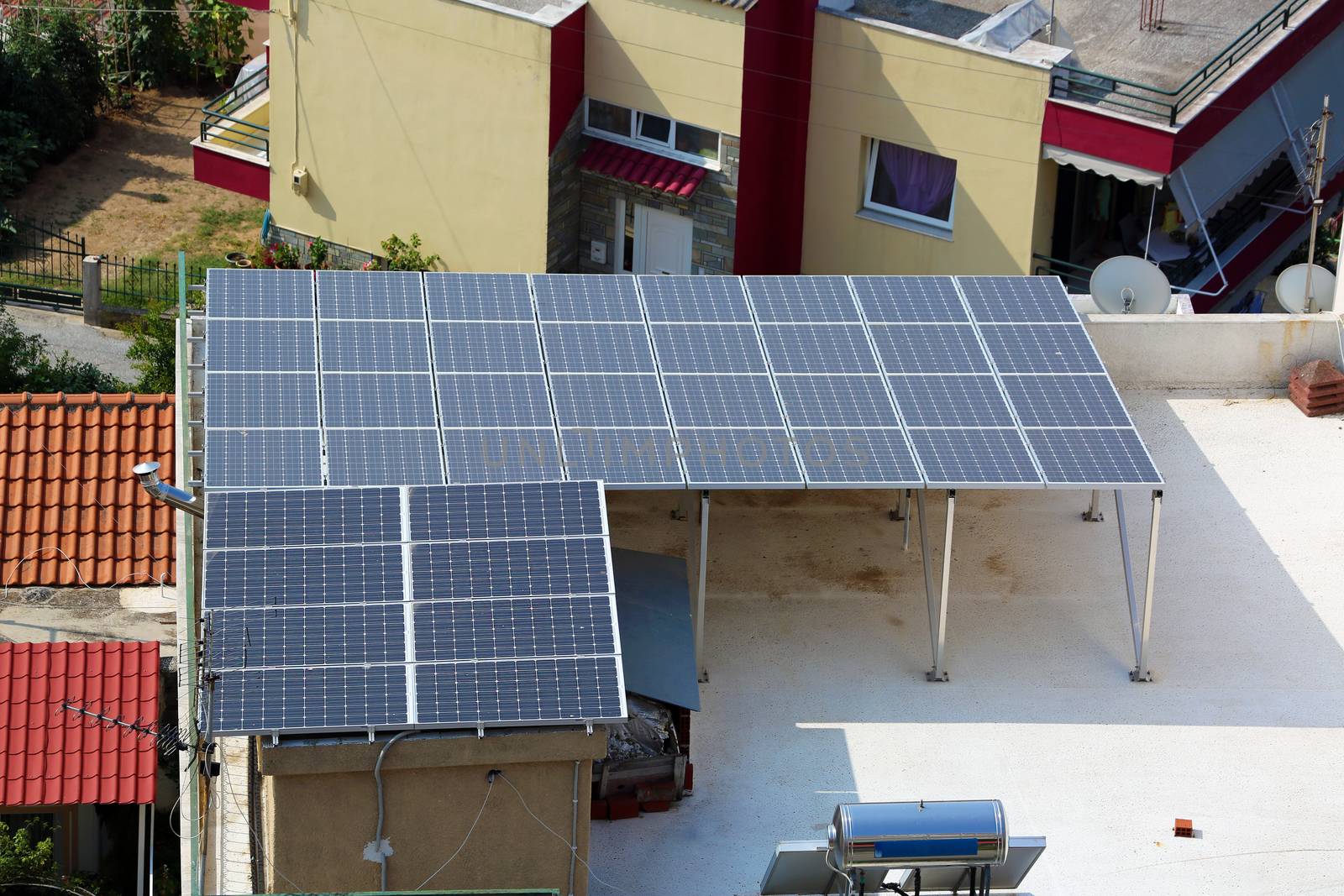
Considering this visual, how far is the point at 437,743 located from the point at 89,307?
29.6 meters

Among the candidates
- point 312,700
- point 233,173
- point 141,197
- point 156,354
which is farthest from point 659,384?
point 141,197

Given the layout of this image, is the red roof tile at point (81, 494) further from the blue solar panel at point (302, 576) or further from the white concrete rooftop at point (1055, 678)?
the blue solar panel at point (302, 576)

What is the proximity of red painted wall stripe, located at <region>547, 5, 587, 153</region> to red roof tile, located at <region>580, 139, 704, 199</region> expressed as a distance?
81 centimetres

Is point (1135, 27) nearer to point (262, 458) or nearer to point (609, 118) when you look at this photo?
point (609, 118)

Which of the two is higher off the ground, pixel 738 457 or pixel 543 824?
pixel 738 457

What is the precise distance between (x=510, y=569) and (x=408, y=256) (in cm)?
2218

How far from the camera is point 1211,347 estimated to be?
26641mm

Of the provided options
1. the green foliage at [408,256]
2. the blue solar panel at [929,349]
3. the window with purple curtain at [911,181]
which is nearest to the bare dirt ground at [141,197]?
the green foliage at [408,256]

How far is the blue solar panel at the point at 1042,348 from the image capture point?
74.4 feet

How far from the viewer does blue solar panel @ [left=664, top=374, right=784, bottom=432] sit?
21453mm

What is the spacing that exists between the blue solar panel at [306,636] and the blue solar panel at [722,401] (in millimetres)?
4819

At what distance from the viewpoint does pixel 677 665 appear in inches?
781

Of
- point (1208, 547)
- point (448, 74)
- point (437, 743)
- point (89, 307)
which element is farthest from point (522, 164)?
point (437, 743)

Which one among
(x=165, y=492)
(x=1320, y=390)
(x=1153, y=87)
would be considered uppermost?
(x=1153, y=87)
